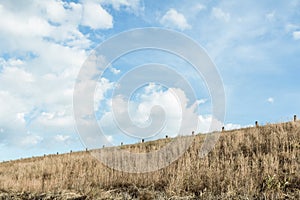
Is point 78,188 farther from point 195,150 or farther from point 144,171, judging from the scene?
point 195,150

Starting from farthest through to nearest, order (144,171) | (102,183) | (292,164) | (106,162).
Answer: (106,162) → (144,171) → (102,183) → (292,164)

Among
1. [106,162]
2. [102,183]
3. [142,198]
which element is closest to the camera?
[142,198]

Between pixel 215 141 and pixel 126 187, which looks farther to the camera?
pixel 215 141

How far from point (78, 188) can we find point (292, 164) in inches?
257

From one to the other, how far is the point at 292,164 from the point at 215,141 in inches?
232

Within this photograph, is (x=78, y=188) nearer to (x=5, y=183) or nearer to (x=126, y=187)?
(x=126, y=187)

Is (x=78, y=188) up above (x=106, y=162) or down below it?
below

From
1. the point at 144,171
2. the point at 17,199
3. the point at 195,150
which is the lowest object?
the point at 17,199

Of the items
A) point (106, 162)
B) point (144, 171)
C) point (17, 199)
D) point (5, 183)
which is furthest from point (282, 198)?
point (5, 183)

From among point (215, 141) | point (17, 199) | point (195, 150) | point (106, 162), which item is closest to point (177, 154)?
point (195, 150)

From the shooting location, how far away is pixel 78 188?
10.1 metres

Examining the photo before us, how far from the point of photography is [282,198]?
23.4 ft

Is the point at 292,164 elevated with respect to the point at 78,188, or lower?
elevated

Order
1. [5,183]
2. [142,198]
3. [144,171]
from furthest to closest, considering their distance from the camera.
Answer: [5,183] → [144,171] → [142,198]
